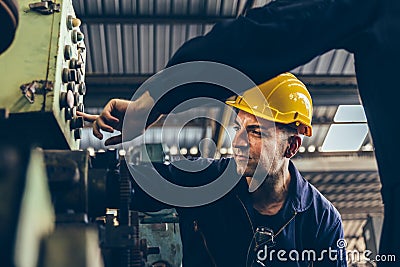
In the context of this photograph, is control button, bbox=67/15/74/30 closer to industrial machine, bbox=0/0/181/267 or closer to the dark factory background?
industrial machine, bbox=0/0/181/267

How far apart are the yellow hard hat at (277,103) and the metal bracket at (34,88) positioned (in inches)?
26.0

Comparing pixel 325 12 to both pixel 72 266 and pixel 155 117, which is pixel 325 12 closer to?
pixel 155 117

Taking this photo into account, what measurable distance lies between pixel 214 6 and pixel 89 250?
2.64 metres

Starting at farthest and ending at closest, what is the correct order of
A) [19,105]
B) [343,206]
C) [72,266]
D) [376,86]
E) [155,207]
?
[343,206] → [155,207] → [376,86] → [19,105] → [72,266]

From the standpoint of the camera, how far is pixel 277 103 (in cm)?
160

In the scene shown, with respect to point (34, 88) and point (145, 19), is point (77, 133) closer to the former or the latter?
point (34, 88)

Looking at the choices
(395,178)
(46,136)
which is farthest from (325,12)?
(46,136)

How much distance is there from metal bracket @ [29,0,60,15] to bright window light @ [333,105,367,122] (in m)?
3.30

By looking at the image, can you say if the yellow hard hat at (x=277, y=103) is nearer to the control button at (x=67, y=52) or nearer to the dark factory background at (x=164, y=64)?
the control button at (x=67, y=52)

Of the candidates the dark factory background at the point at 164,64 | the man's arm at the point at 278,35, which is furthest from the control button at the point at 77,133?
the dark factory background at the point at 164,64

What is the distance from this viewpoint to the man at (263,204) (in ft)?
5.05

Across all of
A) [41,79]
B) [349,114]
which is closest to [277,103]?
[41,79]

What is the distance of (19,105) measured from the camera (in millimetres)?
1092

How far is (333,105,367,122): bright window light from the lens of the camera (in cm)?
423
